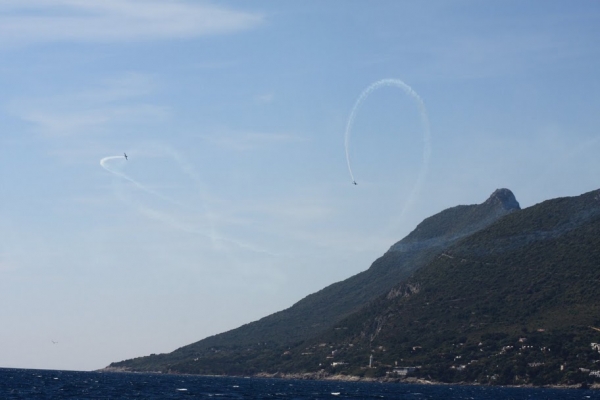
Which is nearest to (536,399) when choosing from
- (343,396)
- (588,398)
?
(588,398)

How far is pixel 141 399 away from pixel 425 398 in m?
50.9

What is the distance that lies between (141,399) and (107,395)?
12.9 metres

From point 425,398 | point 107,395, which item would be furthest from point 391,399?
point 107,395

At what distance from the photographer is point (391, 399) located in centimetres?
16438

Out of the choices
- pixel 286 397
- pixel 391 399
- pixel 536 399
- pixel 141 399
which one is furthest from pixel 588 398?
pixel 141 399

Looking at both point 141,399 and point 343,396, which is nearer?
point 141,399

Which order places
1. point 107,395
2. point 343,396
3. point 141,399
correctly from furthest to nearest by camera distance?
point 343,396 < point 107,395 < point 141,399

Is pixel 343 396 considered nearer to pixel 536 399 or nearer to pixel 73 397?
pixel 536 399

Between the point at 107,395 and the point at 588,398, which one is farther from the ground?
the point at 107,395

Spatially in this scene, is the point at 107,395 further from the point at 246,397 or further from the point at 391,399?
the point at 391,399

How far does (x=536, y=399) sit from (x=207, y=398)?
194 feet

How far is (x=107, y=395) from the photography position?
16375 cm

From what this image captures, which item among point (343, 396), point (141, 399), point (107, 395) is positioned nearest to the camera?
point (141, 399)

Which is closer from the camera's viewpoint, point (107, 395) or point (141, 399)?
point (141, 399)
